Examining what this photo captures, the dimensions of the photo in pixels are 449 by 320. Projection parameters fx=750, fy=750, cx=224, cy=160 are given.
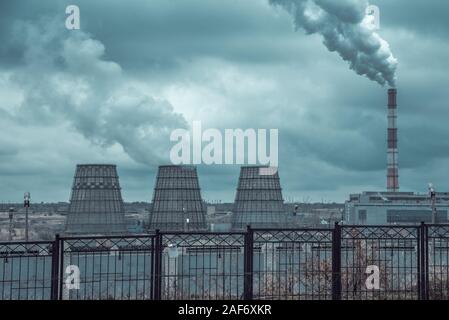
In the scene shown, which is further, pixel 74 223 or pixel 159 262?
pixel 74 223

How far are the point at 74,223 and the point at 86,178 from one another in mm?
5740

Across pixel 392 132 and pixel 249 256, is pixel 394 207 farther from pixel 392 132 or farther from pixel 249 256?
pixel 249 256

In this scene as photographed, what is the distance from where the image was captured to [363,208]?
82812 millimetres

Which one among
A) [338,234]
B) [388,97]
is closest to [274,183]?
[388,97]

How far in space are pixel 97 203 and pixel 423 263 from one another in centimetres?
7890

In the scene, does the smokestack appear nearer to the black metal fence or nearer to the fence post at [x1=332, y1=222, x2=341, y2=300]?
the black metal fence

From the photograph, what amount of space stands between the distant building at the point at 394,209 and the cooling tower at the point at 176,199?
18965 millimetres

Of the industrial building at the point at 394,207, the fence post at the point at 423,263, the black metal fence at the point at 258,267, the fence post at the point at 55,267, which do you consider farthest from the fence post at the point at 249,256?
the industrial building at the point at 394,207

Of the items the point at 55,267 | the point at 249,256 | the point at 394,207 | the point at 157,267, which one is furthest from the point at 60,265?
the point at 394,207

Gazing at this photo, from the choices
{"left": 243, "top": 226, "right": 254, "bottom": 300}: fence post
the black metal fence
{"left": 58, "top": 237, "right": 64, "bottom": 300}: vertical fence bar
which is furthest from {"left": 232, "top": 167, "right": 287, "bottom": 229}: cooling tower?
{"left": 58, "top": 237, "right": 64, "bottom": 300}: vertical fence bar

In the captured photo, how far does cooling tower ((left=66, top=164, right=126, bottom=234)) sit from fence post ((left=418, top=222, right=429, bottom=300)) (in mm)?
77296
